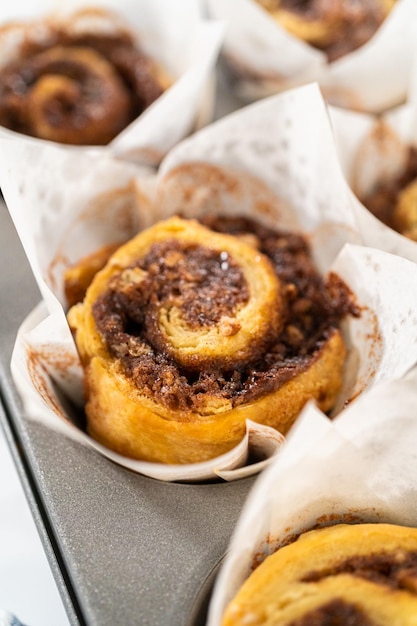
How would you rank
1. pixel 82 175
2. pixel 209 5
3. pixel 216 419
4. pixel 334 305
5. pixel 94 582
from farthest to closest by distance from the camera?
1. pixel 209 5
2. pixel 82 175
3. pixel 334 305
4. pixel 216 419
5. pixel 94 582

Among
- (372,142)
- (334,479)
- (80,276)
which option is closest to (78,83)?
(80,276)

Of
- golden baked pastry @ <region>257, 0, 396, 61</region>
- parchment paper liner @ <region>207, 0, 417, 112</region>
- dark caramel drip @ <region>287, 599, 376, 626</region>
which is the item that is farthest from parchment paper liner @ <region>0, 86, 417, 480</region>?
golden baked pastry @ <region>257, 0, 396, 61</region>

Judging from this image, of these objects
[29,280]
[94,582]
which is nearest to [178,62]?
[29,280]

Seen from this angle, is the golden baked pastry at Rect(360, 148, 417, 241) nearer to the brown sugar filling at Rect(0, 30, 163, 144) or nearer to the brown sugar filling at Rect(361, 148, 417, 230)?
the brown sugar filling at Rect(361, 148, 417, 230)

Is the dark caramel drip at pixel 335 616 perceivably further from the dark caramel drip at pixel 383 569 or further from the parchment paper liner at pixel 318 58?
the parchment paper liner at pixel 318 58

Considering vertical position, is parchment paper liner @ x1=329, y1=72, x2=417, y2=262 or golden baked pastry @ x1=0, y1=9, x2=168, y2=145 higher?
golden baked pastry @ x1=0, y1=9, x2=168, y2=145

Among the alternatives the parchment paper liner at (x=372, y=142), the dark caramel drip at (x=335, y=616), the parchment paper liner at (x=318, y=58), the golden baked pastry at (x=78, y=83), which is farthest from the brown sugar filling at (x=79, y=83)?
the dark caramel drip at (x=335, y=616)

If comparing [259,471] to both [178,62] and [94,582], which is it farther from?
[178,62]

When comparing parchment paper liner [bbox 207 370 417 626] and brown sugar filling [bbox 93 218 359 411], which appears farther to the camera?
brown sugar filling [bbox 93 218 359 411]
